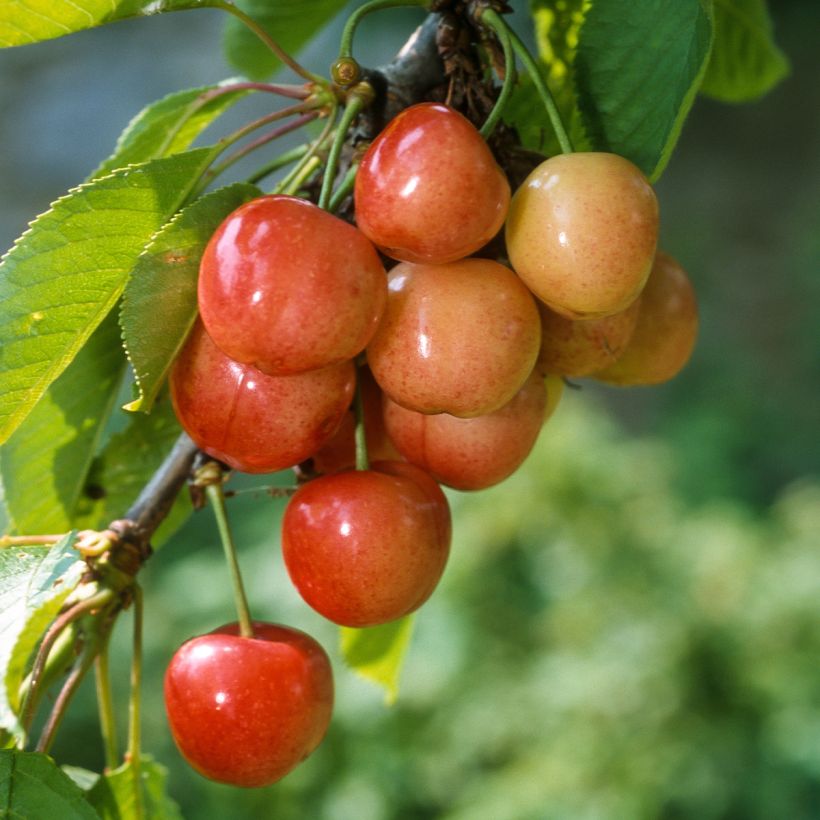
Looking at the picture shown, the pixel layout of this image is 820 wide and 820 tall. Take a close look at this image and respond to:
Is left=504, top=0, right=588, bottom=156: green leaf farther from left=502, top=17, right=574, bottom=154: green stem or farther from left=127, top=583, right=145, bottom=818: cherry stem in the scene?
left=127, top=583, right=145, bottom=818: cherry stem

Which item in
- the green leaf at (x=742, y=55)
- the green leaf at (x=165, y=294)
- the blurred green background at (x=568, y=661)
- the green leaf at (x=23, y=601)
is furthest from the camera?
the blurred green background at (x=568, y=661)

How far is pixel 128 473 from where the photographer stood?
0.84 m

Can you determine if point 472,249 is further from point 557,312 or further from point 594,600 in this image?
point 594,600

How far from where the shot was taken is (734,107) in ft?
22.6

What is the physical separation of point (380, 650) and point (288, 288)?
0.47 m

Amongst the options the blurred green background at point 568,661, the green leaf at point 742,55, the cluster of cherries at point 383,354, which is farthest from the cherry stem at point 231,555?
the blurred green background at point 568,661

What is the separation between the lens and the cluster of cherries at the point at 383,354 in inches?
21.2

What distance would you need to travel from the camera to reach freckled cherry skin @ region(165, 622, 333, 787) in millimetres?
644

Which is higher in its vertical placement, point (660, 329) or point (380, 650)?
point (660, 329)

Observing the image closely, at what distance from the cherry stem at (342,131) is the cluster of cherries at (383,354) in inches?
0.9

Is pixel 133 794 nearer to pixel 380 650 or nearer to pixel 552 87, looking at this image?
pixel 380 650

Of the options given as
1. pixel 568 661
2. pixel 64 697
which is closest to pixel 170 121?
pixel 64 697

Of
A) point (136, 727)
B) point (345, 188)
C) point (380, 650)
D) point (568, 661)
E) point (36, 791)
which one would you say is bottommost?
point (568, 661)

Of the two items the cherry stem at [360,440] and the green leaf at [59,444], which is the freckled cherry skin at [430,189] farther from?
the green leaf at [59,444]
